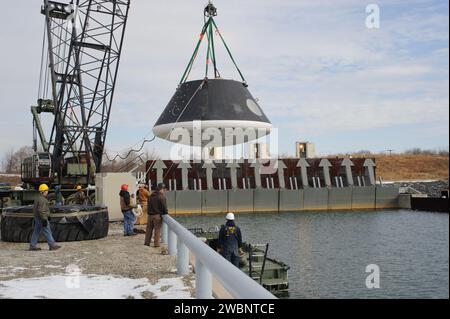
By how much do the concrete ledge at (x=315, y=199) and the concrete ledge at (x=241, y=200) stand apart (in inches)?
295

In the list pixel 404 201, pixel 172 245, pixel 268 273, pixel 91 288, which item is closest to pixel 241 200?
pixel 404 201

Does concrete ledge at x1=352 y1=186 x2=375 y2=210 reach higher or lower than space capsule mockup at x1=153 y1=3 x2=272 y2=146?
lower

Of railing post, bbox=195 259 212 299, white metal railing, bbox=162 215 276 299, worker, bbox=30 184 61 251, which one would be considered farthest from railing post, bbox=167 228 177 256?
railing post, bbox=195 259 212 299

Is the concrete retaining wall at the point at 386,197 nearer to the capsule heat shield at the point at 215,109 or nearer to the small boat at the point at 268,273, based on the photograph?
the capsule heat shield at the point at 215,109

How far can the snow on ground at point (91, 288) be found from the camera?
6.76 metres

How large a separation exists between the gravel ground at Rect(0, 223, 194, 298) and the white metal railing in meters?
0.78

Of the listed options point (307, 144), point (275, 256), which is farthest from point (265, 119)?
point (307, 144)

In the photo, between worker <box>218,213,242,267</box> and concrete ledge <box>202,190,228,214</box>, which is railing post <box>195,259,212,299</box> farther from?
concrete ledge <box>202,190,228,214</box>

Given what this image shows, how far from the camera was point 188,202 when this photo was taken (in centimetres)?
5422

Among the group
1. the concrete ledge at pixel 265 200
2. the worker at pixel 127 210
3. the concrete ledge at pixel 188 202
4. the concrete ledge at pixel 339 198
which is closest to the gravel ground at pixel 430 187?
the concrete ledge at pixel 339 198

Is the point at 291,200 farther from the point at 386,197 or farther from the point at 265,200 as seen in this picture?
the point at 386,197

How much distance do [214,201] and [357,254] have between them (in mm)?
31596

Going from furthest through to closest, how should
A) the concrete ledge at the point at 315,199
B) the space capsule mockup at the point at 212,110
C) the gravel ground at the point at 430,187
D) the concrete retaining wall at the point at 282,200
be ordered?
the gravel ground at the point at 430,187
the concrete ledge at the point at 315,199
the concrete retaining wall at the point at 282,200
the space capsule mockup at the point at 212,110

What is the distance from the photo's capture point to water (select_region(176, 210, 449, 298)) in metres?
16.9
